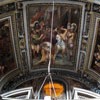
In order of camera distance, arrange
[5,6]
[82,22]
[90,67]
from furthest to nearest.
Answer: [90,67] → [82,22] → [5,6]

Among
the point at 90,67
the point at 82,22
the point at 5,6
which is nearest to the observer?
the point at 5,6

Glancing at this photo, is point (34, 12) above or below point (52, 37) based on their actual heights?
above

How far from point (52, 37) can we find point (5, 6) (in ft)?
6.45

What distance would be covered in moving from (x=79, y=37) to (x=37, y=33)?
135cm

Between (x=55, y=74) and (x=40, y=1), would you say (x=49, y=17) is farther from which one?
(x=55, y=74)

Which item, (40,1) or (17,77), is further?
(17,77)

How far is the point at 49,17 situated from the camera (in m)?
10.1

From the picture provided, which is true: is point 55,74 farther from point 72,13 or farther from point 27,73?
point 72,13

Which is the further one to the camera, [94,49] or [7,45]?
[94,49]

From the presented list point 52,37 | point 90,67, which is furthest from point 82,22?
point 90,67

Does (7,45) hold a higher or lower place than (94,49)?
higher

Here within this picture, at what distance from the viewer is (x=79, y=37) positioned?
34.6 feet

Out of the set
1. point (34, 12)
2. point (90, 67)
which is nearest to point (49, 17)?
point (34, 12)

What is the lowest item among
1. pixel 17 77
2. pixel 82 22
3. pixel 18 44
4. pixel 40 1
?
pixel 17 77
